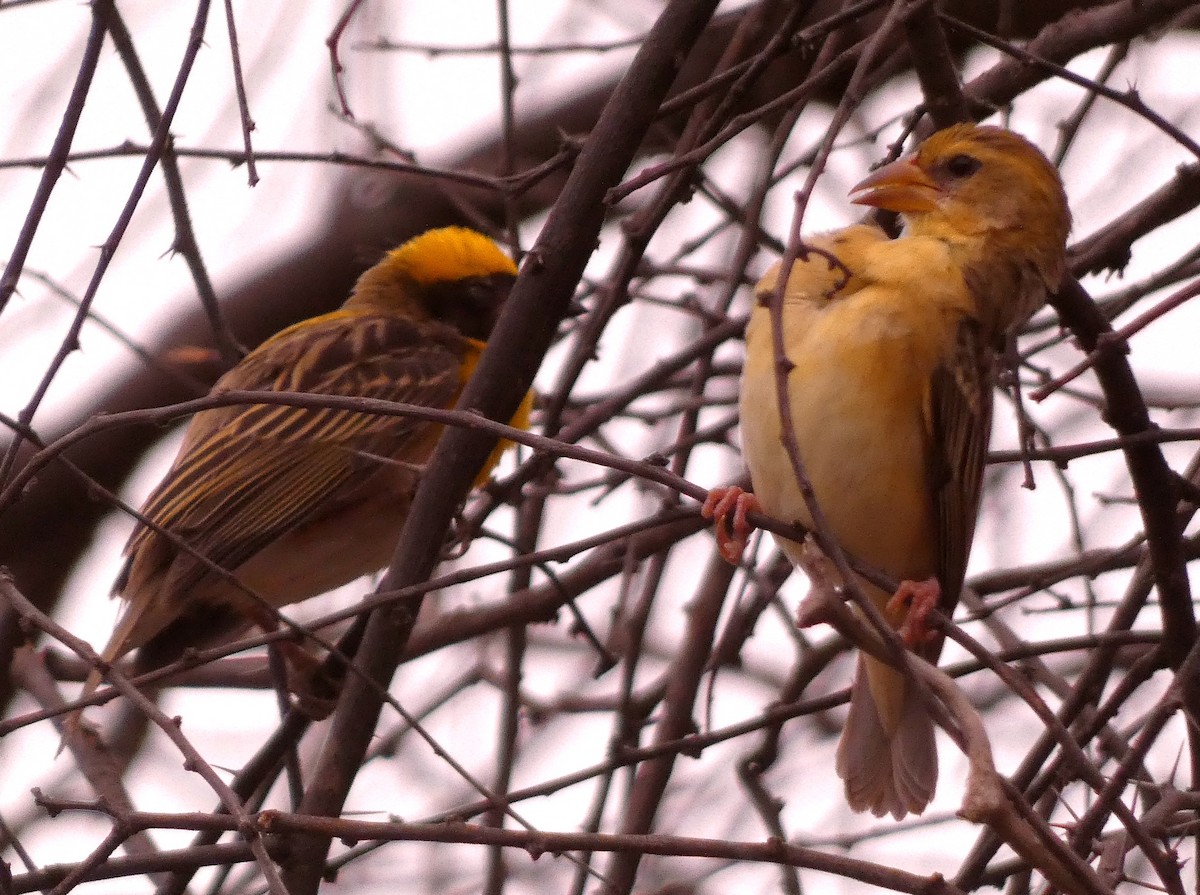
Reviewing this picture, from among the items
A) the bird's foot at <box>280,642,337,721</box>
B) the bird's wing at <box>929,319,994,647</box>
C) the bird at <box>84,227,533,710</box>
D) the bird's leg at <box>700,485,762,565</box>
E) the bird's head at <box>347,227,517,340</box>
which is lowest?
the bird's leg at <box>700,485,762,565</box>

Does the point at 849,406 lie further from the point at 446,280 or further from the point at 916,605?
the point at 446,280

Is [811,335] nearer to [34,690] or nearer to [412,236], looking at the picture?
[34,690]

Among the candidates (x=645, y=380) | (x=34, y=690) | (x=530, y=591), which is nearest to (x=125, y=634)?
(x=34, y=690)

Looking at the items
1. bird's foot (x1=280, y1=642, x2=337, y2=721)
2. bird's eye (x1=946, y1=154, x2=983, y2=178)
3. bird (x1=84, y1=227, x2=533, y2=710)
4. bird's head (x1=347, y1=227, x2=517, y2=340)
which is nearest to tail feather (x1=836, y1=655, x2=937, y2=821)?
bird's eye (x1=946, y1=154, x2=983, y2=178)

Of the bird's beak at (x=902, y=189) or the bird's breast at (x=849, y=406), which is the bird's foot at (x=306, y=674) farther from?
the bird's beak at (x=902, y=189)

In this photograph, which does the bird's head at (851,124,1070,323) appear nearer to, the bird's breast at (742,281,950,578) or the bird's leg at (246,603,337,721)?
the bird's breast at (742,281,950,578)

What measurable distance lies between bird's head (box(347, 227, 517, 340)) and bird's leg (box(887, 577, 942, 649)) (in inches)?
120

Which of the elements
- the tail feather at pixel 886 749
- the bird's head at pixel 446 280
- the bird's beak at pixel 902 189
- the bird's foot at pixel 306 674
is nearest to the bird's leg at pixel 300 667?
the bird's foot at pixel 306 674

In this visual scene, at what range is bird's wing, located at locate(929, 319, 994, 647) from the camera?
3494mm

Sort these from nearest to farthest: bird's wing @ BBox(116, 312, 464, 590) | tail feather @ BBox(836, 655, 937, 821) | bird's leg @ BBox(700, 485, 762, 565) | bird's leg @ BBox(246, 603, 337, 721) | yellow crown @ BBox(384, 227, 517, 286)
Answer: bird's leg @ BBox(700, 485, 762, 565) < tail feather @ BBox(836, 655, 937, 821) < bird's leg @ BBox(246, 603, 337, 721) < bird's wing @ BBox(116, 312, 464, 590) < yellow crown @ BBox(384, 227, 517, 286)

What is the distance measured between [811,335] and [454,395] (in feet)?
8.45

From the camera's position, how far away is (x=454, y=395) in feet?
19.3

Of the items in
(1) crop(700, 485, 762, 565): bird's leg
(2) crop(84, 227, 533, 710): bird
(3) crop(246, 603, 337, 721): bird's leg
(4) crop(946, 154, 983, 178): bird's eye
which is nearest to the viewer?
(1) crop(700, 485, 762, 565): bird's leg

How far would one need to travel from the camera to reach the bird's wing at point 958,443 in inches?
138
